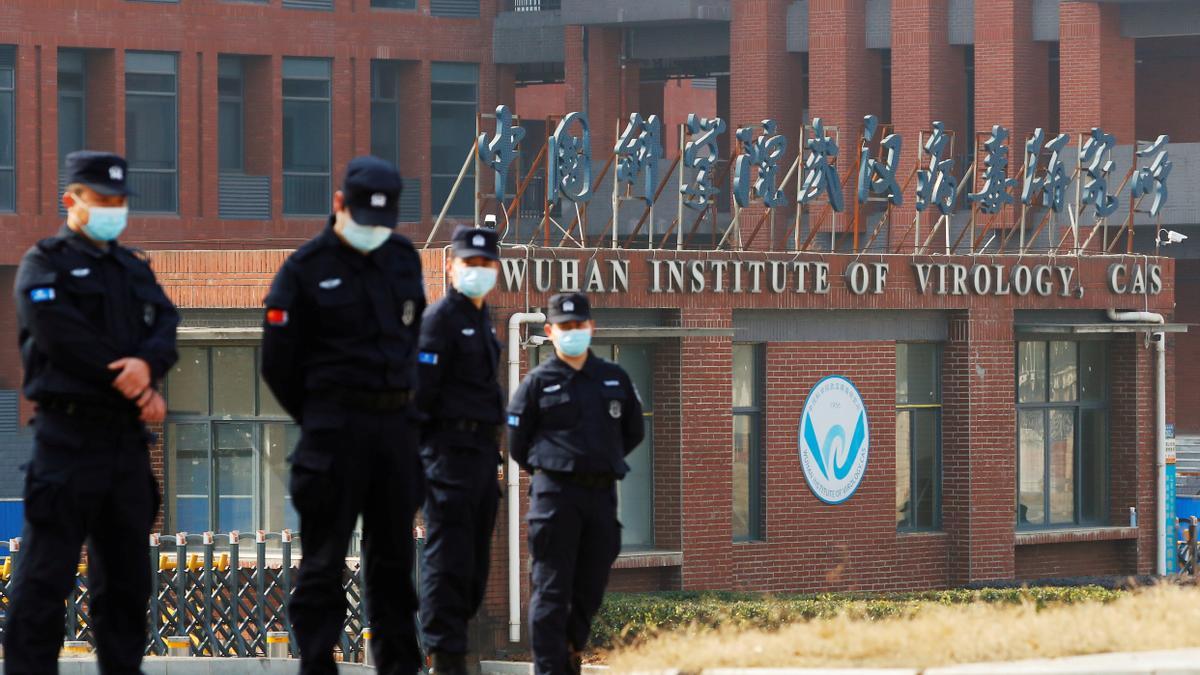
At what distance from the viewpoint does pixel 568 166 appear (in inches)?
998

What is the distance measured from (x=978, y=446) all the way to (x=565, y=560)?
54.2ft

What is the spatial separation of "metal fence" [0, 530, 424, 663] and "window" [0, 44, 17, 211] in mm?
21966

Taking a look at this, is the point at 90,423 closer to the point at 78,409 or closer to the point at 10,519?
the point at 78,409

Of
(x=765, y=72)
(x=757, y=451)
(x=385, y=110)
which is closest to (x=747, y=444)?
(x=757, y=451)

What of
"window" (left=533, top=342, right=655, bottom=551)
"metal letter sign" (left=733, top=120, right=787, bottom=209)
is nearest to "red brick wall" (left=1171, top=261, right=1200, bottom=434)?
"metal letter sign" (left=733, top=120, right=787, bottom=209)

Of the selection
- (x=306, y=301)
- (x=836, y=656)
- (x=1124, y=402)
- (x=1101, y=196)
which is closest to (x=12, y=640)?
(x=306, y=301)

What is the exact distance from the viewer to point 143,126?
44.5 meters

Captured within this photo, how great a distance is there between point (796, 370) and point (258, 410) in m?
6.14

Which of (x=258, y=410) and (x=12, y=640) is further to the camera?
(x=258, y=410)

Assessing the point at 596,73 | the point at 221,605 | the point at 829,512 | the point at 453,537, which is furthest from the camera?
the point at 596,73

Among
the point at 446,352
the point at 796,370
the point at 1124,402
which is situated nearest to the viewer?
the point at 446,352

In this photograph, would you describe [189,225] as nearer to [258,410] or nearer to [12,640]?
[258,410]

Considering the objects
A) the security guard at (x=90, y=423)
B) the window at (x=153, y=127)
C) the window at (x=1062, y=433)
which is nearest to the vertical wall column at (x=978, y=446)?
the window at (x=1062, y=433)

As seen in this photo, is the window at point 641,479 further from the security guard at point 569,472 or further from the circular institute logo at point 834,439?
the security guard at point 569,472
